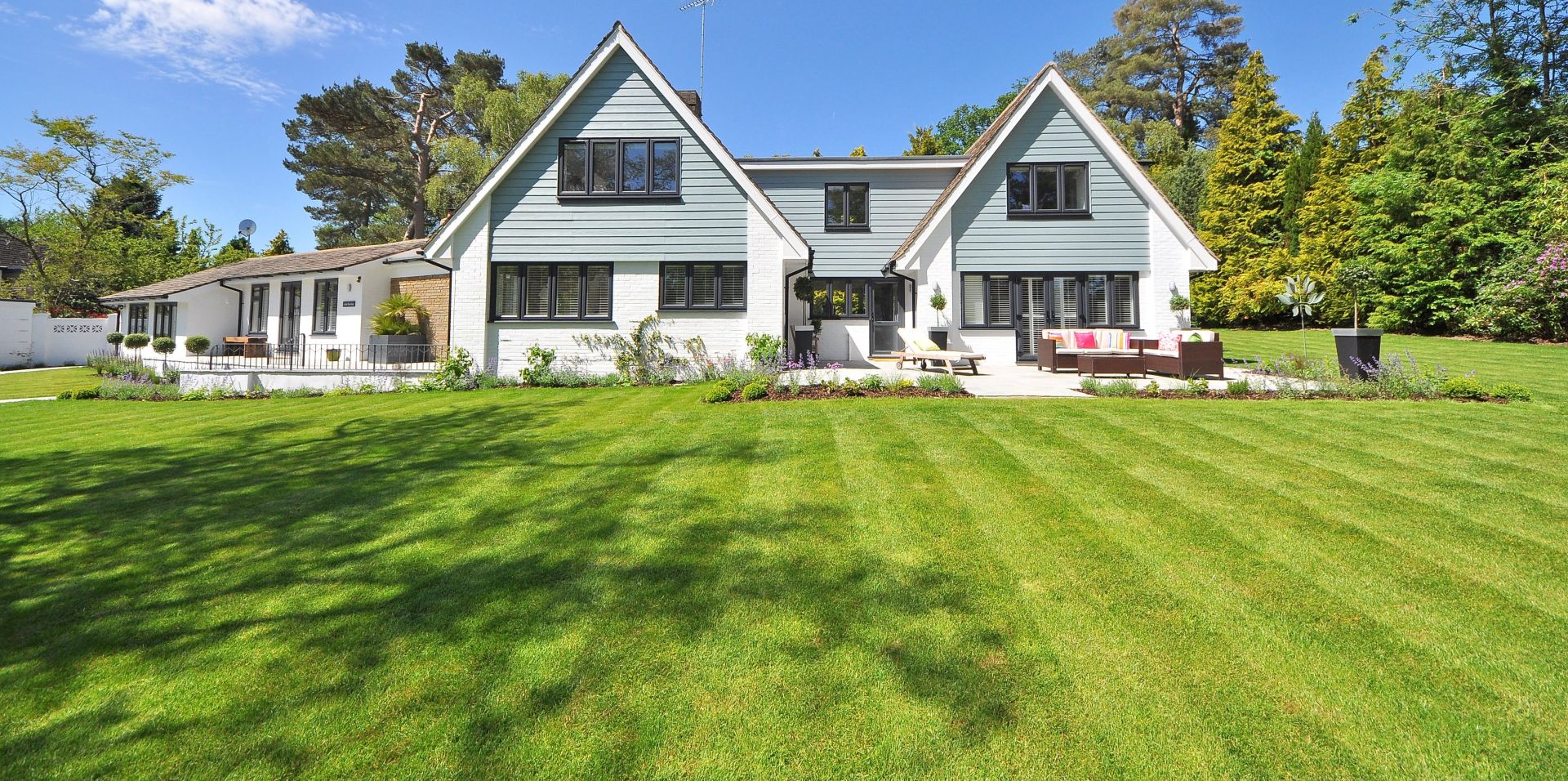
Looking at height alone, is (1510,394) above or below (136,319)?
below

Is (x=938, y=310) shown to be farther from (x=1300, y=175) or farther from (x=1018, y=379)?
(x=1300, y=175)

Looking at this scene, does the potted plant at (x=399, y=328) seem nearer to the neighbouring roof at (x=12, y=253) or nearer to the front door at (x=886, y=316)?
the front door at (x=886, y=316)

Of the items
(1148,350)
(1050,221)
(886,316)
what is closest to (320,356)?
(886,316)

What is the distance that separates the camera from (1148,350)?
15219 millimetres

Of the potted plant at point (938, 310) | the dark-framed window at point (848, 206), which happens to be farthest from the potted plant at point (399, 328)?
the potted plant at point (938, 310)

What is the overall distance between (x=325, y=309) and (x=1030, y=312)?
23768 millimetres

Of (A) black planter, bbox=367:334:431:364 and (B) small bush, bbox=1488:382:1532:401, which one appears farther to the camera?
(A) black planter, bbox=367:334:431:364

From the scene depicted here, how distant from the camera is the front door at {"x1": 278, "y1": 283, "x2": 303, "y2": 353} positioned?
22.2m

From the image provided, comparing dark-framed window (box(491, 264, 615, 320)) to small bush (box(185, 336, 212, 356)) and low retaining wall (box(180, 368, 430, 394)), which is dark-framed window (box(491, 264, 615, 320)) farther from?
small bush (box(185, 336, 212, 356))

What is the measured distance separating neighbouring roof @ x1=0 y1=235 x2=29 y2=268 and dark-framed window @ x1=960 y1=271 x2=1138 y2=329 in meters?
53.6

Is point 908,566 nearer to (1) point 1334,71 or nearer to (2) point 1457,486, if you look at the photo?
(2) point 1457,486

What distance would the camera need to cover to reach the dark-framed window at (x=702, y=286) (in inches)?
606

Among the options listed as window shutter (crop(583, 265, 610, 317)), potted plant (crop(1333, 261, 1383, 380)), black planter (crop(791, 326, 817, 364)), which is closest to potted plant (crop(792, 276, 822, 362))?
black planter (crop(791, 326, 817, 364))

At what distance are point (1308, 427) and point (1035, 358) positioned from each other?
10218 mm
